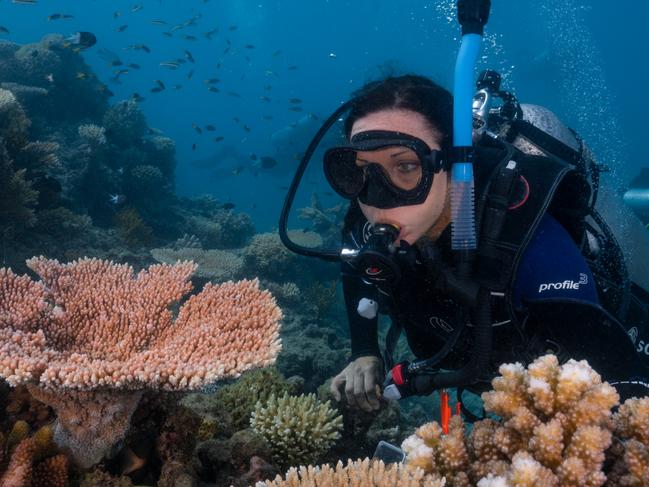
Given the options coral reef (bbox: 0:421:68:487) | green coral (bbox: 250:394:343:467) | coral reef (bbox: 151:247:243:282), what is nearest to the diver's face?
green coral (bbox: 250:394:343:467)

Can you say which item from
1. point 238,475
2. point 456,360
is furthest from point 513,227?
point 238,475

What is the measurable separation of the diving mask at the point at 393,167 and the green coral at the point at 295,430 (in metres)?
1.99

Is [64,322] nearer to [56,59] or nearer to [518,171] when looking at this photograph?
[518,171]

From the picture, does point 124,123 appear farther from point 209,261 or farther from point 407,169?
point 407,169

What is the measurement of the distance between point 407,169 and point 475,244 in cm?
68

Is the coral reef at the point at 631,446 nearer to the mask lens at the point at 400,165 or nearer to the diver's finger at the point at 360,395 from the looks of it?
the mask lens at the point at 400,165

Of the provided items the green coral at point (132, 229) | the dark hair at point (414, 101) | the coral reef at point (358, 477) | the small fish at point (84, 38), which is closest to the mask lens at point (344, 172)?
the dark hair at point (414, 101)

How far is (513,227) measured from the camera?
2.95 m

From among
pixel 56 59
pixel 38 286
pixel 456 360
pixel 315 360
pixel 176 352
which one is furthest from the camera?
Result: pixel 56 59

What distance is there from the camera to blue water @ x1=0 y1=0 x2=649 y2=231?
6781 cm

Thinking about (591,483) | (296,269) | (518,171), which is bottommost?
(296,269)

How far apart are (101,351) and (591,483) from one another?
2.73 m

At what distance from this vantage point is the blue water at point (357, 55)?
67.8 metres

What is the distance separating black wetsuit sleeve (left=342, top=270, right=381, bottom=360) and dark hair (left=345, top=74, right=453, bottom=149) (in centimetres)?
158
